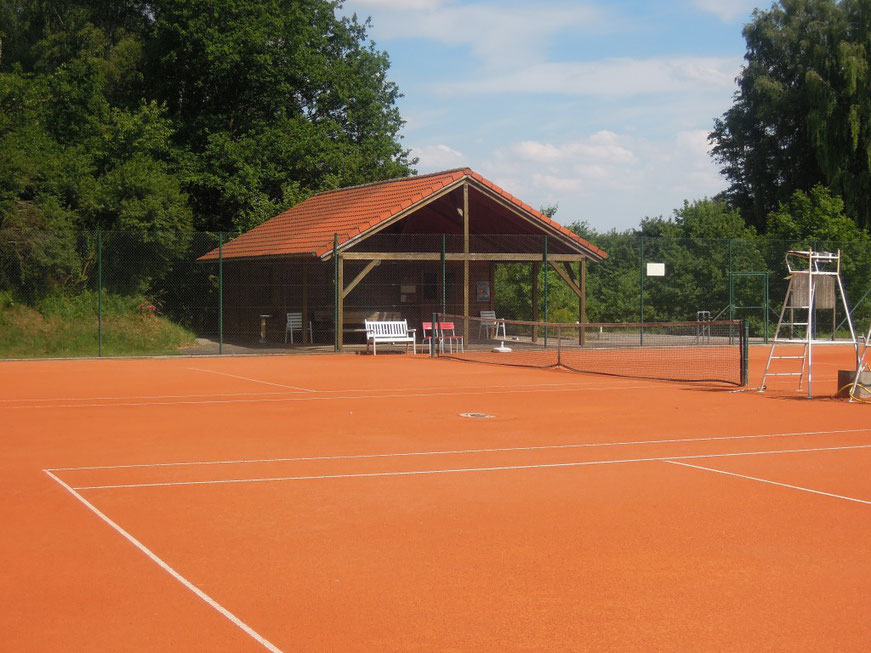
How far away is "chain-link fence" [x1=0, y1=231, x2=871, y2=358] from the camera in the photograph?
24.2 m

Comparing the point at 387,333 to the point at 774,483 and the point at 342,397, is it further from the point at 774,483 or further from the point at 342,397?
the point at 774,483

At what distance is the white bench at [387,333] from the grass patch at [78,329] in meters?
4.85

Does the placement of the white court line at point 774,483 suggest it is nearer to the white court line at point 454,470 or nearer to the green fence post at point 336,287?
the white court line at point 454,470

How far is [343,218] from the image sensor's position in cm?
2838

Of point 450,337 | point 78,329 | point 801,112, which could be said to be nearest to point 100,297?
point 78,329

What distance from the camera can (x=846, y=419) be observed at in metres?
12.8

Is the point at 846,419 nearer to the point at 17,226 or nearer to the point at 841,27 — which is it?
the point at 17,226

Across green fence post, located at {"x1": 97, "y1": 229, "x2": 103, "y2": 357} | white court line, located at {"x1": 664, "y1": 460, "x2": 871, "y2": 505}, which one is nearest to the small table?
green fence post, located at {"x1": 97, "y1": 229, "x2": 103, "y2": 357}

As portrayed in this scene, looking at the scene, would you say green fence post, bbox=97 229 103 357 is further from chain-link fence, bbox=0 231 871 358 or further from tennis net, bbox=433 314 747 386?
tennis net, bbox=433 314 747 386

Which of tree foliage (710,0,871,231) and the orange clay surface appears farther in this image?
tree foliage (710,0,871,231)

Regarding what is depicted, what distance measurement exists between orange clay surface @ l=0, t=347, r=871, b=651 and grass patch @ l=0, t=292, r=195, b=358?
10.5 m

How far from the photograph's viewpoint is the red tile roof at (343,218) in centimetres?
2656

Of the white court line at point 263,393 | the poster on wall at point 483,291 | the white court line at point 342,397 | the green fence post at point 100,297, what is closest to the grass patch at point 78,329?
the green fence post at point 100,297

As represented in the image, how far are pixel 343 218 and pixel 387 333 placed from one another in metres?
3.81
